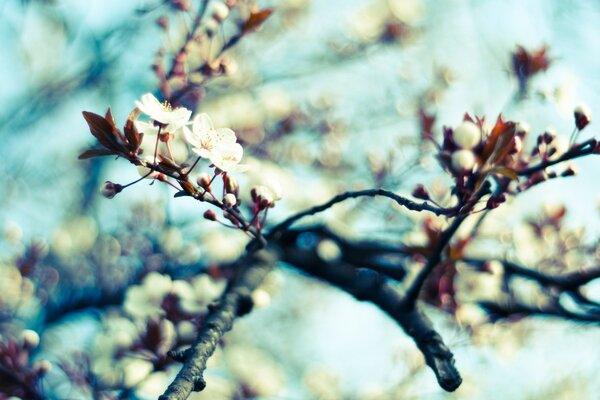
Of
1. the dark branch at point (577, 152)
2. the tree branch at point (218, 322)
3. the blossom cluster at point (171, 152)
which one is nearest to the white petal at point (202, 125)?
the blossom cluster at point (171, 152)

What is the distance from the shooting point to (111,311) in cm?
284

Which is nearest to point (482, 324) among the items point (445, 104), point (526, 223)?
point (526, 223)

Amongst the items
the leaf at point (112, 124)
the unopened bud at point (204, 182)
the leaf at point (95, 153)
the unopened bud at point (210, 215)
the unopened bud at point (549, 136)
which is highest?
the unopened bud at point (549, 136)

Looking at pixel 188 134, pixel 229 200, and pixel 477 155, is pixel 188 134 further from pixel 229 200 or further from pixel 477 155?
pixel 477 155

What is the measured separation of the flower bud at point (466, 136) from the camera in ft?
3.69

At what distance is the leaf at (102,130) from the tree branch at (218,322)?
45 cm

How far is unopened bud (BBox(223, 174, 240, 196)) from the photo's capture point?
1.30 metres

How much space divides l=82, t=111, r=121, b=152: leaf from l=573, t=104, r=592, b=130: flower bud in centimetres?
110

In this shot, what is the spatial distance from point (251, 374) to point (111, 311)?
114 cm

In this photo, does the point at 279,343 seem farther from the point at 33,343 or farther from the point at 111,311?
the point at 33,343

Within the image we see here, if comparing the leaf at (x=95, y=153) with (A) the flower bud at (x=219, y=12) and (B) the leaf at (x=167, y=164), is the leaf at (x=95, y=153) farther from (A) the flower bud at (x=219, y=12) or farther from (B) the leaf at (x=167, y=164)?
(A) the flower bud at (x=219, y=12)

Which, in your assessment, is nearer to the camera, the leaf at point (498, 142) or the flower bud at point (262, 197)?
the leaf at point (498, 142)

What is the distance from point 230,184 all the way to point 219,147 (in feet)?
0.28

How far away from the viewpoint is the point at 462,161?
1.09m
